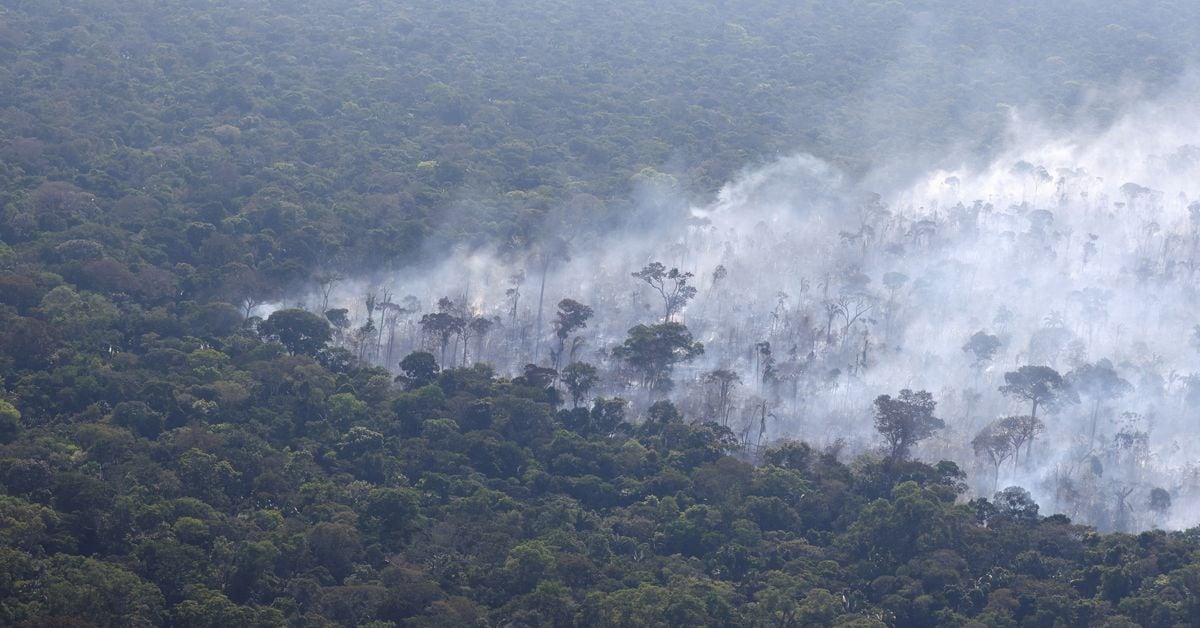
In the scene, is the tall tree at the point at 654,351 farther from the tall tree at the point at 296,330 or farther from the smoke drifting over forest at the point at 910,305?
the tall tree at the point at 296,330

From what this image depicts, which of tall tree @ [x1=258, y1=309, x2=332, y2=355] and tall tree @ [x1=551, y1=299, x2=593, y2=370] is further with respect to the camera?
tall tree @ [x1=551, y1=299, x2=593, y2=370]

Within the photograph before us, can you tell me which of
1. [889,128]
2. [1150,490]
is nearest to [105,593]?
[1150,490]

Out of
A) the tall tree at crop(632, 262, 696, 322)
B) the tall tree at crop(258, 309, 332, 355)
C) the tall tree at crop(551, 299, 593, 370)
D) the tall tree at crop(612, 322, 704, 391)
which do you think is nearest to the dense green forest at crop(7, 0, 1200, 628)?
the tall tree at crop(258, 309, 332, 355)

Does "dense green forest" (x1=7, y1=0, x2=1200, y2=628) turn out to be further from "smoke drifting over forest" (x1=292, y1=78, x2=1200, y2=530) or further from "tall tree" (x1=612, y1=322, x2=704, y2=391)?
"smoke drifting over forest" (x1=292, y1=78, x2=1200, y2=530)

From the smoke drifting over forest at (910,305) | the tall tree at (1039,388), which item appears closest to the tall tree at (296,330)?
the smoke drifting over forest at (910,305)

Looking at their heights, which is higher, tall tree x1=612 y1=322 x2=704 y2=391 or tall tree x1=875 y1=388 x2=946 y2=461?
tall tree x1=612 y1=322 x2=704 y2=391

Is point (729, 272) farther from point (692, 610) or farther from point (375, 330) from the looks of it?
point (692, 610)
